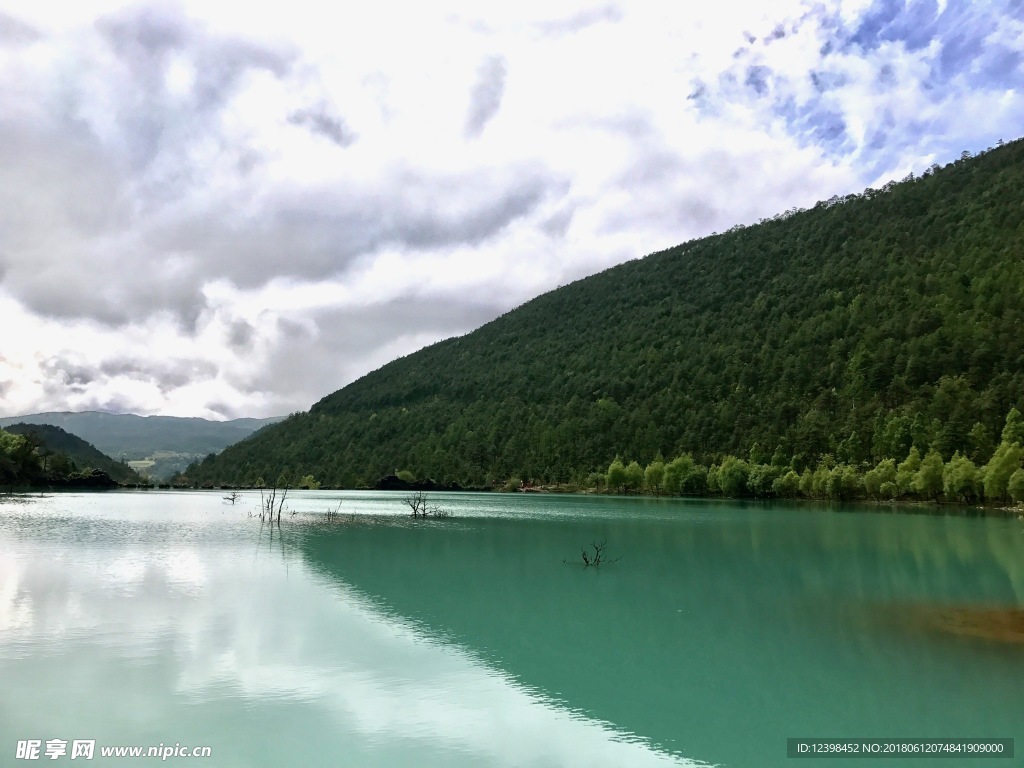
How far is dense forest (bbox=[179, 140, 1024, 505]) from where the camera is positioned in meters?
91.3

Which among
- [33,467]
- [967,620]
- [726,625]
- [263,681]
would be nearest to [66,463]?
[33,467]

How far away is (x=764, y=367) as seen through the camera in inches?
4695

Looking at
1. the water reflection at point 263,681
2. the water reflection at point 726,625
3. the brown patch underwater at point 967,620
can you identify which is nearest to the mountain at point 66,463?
the water reflection at point 726,625

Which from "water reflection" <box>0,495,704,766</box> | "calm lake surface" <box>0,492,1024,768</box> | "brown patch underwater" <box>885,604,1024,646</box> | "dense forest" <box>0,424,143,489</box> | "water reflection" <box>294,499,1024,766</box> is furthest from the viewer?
"dense forest" <box>0,424,143,489</box>

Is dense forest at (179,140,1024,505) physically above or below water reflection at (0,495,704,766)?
above

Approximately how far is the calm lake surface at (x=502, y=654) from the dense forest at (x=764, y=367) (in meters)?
51.7

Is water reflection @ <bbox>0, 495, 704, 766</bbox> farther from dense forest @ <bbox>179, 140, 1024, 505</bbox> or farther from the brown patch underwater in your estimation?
dense forest @ <bbox>179, 140, 1024, 505</bbox>

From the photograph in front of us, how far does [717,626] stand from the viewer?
1866 centimetres

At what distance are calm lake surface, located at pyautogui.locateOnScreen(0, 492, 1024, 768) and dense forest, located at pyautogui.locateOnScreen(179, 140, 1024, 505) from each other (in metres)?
51.7

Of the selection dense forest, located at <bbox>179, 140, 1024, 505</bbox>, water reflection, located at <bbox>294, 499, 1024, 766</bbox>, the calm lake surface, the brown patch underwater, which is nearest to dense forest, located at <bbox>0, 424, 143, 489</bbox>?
dense forest, located at <bbox>179, 140, 1024, 505</bbox>

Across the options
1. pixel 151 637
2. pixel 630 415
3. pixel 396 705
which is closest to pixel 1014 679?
pixel 396 705

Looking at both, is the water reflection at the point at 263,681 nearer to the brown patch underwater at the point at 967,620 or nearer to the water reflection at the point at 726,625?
the water reflection at the point at 726,625

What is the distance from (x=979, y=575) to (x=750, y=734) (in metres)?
19.7

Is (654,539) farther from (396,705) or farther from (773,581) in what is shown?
(396,705)
